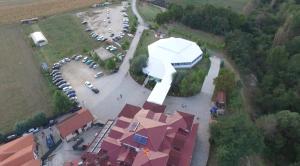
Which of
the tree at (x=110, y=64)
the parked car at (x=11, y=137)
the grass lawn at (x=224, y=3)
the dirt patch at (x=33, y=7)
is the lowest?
the parked car at (x=11, y=137)

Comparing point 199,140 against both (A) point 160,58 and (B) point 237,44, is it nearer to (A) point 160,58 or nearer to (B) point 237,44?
(A) point 160,58

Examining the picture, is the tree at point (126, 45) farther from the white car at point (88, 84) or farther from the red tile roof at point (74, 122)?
the red tile roof at point (74, 122)

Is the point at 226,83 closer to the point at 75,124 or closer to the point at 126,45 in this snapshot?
the point at 126,45

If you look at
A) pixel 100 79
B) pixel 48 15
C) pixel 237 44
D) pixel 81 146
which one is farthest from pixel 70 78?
pixel 237 44

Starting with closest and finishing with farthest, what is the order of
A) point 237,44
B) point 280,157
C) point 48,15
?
point 280,157, point 237,44, point 48,15

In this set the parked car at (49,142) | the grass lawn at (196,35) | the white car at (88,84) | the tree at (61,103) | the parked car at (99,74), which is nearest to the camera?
the parked car at (49,142)

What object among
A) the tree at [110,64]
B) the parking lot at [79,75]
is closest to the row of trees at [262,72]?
the tree at [110,64]

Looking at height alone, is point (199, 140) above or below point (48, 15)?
below
